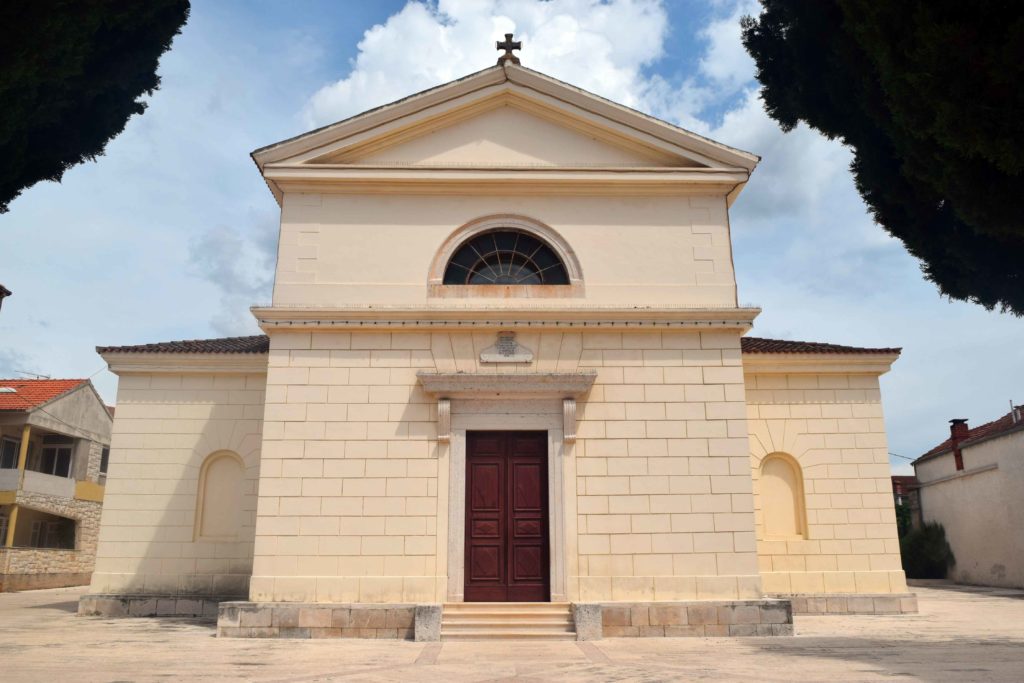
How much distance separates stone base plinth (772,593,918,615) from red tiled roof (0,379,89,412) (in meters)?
24.1

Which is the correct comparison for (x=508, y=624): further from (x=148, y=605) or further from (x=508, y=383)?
(x=148, y=605)

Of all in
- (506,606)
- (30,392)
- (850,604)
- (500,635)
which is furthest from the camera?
(30,392)

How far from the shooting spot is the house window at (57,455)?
28.9 m

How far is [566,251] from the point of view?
13805mm

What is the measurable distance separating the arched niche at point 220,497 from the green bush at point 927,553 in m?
21.4

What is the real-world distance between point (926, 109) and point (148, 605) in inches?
564

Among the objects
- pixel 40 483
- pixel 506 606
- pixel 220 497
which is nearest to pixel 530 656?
pixel 506 606

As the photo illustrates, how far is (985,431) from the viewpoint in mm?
25938

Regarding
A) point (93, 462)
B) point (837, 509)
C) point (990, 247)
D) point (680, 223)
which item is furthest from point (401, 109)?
point (93, 462)

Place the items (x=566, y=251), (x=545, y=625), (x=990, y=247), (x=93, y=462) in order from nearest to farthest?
1. (x=990, y=247)
2. (x=545, y=625)
3. (x=566, y=251)
4. (x=93, y=462)

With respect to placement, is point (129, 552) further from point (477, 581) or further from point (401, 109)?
point (401, 109)

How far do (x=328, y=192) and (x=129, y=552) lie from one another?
24.8 feet

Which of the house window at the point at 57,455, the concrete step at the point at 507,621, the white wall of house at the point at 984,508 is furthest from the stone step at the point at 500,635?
the house window at the point at 57,455

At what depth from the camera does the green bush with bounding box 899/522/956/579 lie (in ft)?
87.0
